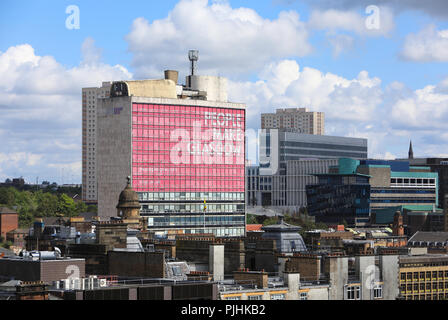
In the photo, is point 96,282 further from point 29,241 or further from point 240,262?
point 29,241

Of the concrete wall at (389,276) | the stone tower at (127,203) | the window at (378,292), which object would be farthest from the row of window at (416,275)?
the stone tower at (127,203)

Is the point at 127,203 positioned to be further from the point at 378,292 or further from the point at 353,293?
the point at 353,293

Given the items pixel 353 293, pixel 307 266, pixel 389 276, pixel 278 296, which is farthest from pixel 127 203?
pixel 278 296

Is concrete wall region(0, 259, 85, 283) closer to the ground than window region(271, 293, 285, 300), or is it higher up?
higher up

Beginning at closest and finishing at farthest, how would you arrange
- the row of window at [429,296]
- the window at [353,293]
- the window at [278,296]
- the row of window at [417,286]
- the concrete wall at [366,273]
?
1. the window at [278,296]
2. the window at [353,293]
3. the concrete wall at [366,273]
4. the row of window at [429,296]
5. the row of window at [417,286]

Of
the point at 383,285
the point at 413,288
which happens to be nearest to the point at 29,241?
the point at 413,288

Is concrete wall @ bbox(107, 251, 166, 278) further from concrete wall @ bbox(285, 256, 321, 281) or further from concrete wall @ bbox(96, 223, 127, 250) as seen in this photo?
concrete wall @ bbox(285, 256, 321, 281)

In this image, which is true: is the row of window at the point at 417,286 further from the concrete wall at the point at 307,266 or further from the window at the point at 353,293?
the concrete wall at the point at 307,266

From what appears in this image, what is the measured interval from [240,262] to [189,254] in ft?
20.6

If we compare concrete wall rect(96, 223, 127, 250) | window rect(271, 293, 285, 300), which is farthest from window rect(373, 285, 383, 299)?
concrete wall rect(96, 223, 127, 250)

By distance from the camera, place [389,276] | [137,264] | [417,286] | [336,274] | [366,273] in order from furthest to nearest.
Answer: [417,286] → [389,276] → [366,273] → [137,264] → [336,274]

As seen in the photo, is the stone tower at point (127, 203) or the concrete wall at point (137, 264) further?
the stone tower at point (127, 203)
